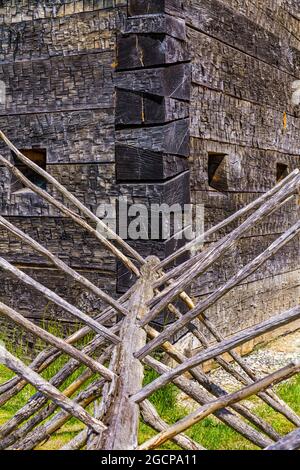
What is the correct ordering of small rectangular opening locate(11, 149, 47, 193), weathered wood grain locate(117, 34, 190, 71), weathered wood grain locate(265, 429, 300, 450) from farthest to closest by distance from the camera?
small rectangular opening locate(11, 149, 47, 193)
weathered wood grain locate(117, 34, 190, 71)
weathered wood grain locate(265, 429, 300, 450)

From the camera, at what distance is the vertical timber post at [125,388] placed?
2070 mm

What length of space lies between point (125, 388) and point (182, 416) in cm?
152

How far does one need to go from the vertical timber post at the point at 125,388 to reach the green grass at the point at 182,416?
2.65ft

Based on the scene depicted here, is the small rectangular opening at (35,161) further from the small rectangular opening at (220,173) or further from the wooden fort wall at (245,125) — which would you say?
the small rectangular opening at (220,173)

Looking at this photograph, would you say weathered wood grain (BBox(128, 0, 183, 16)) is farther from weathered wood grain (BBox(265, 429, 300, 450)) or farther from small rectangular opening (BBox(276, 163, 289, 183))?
weathered wood grain (BBox(265, 429, 300, 450))

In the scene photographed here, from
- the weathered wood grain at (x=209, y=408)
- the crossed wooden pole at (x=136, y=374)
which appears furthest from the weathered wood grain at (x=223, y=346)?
the weathered wood grain at (x=209, y=408)

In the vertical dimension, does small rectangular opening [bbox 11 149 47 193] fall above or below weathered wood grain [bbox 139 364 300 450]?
above

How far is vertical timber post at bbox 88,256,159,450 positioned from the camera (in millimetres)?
2070

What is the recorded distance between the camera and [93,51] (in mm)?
4285

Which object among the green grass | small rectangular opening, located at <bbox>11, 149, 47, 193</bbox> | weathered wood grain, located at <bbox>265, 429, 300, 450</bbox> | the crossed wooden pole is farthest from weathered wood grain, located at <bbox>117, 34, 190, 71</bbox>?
weathered wood grain, located at <bbox>265, 429, 300, 450</bbox>

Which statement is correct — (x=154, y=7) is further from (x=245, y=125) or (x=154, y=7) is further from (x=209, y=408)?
(x=209, y=408)

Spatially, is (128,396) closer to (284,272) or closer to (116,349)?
(116,349)

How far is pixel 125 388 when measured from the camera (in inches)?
93.9

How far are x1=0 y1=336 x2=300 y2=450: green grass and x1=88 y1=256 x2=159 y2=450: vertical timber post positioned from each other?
0.81 m
